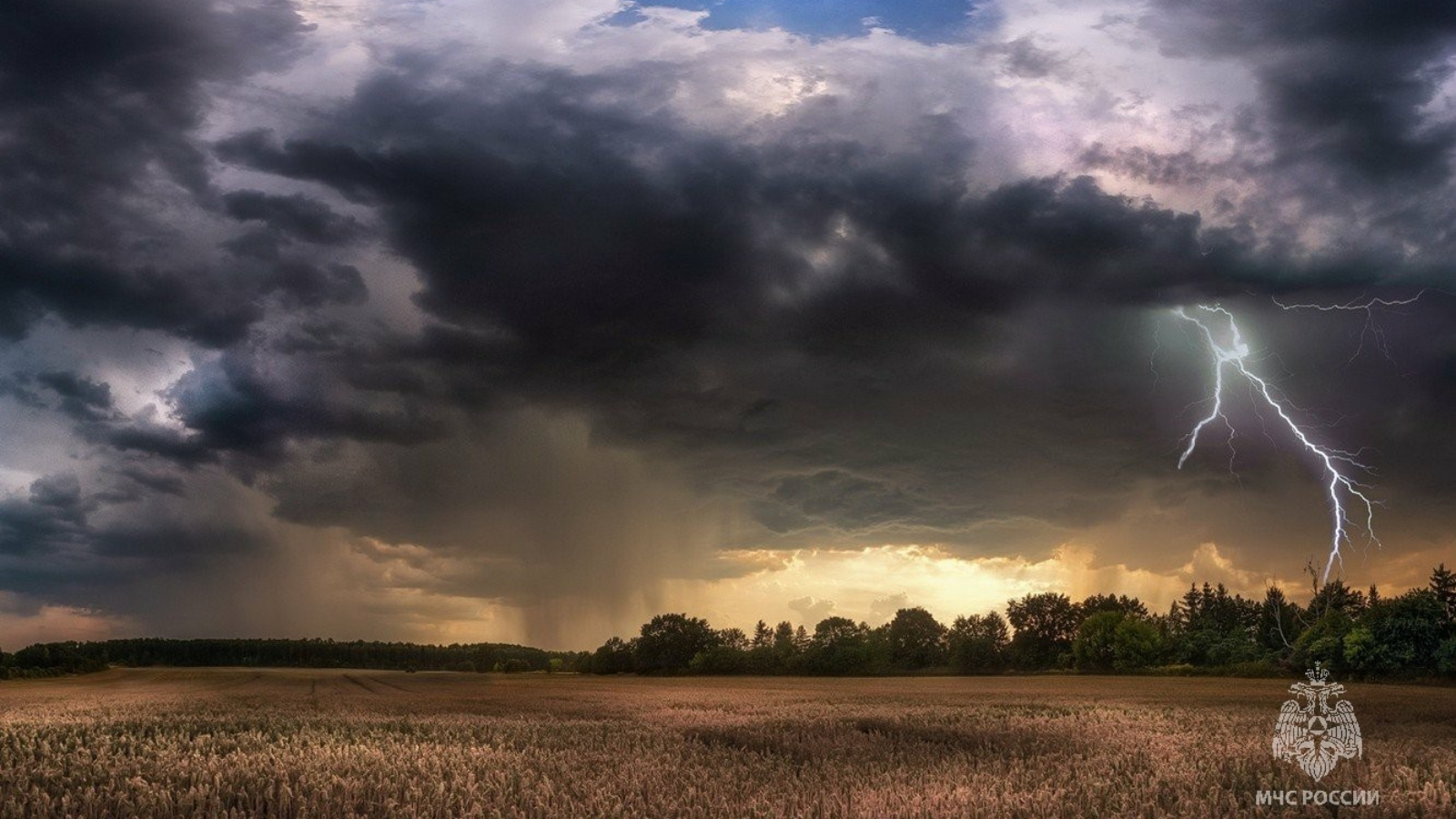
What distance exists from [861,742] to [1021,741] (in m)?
3.03

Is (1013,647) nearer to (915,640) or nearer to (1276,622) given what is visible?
(915,640)

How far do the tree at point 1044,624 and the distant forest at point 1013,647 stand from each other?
146mm

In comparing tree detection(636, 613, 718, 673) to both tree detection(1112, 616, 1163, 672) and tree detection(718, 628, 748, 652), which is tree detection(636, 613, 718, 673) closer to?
tree detection(718, 628, 748, 652)

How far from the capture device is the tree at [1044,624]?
10269 cm

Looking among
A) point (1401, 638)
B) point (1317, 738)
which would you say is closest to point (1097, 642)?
point (1401, 638)

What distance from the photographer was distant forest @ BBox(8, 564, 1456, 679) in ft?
192

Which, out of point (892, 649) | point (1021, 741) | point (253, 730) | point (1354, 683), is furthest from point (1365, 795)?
point (892, 649)

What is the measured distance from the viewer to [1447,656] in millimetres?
52188

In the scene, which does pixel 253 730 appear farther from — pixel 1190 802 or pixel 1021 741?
pixel 1190 802

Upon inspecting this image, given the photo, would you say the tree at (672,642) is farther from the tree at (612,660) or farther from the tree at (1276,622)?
the tree at (1276,622)

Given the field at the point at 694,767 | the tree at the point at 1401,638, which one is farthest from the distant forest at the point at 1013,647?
the field at the point at 694,767

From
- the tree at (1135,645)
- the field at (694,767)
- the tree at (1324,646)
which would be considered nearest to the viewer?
the field at (694,767)

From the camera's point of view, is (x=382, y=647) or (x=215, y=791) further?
(x=382, y=647)

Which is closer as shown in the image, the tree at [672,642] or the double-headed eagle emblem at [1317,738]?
the double-headed eagle emblem at [1317,738]
